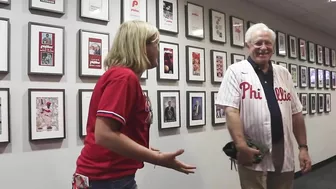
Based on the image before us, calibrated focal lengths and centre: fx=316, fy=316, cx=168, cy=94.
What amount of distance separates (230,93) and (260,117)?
215 millimetres

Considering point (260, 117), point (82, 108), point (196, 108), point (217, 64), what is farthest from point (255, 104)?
point (217, 64)

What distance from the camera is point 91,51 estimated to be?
2236 mm

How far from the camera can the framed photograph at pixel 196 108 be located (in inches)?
117

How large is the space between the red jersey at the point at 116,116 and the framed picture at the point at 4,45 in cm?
95

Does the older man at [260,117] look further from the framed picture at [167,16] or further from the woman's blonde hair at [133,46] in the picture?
the framed picture at [167,16]

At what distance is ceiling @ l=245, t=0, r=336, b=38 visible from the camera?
3945 mm

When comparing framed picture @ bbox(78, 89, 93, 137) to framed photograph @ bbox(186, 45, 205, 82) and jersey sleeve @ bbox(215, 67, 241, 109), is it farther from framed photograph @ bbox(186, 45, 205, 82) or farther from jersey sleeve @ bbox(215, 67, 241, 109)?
framed photograph @ bbox(186, 45, 205, 82)

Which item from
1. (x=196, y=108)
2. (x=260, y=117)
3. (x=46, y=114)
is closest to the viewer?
(x=260, y=117)

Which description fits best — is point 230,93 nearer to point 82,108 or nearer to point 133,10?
point 82,108

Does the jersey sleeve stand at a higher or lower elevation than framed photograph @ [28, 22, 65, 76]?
lower

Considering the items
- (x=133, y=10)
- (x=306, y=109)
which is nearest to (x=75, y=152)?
(x=133, y=10)

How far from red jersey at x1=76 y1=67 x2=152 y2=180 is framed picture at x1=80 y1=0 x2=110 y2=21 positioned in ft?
4.00

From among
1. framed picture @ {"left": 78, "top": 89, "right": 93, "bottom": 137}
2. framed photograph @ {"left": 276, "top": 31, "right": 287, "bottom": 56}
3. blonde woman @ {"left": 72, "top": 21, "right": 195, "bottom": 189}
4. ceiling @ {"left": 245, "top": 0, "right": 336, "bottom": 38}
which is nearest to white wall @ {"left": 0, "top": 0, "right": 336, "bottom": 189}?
framed picture @ {"left": 78, "top": 89, "right": 93, "bottom": 137}

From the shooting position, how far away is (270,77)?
1879 mm
